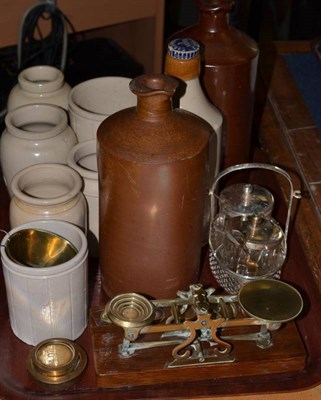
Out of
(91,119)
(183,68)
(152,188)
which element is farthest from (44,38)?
(152,188)

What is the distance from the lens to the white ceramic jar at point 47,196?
2.83 feet

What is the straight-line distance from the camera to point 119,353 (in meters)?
0.82

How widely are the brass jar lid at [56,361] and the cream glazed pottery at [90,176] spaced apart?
7.1 inches

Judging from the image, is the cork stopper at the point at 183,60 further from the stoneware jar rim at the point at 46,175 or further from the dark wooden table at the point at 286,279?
the dark wooden table at the point at 286,279

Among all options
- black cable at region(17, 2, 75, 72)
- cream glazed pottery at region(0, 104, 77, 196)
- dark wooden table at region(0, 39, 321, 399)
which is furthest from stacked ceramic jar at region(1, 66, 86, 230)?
black cable at region(17, 2, 75, 72)

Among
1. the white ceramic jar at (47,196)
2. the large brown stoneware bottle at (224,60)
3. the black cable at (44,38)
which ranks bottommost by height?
the black cable at (44,38)

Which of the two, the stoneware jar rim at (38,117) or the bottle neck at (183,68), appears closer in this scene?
the bottle neck at (183,68)

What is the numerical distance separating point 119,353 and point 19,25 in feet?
3.05

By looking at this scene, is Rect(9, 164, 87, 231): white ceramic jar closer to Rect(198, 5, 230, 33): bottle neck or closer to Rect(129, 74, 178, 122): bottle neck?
Rect(129, 74, 178, 122): bottle neck

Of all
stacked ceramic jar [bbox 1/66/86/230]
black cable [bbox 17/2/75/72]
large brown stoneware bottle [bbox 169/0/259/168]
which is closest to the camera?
stacked ceramic jar [bbox 1/66/86/230]

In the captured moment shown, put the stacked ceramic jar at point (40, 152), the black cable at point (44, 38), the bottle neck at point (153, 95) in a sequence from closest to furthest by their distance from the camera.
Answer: the bottle neck at point (153, 95) < the stacked ceramic jar at point (40, 152) < the black cable at point (44, 38)

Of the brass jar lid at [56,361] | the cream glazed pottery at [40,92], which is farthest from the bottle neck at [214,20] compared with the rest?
the brass jar lid at [56,361]

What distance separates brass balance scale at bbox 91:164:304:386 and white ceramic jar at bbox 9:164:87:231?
0.13 m

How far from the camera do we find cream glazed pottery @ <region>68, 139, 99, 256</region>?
922 mm
